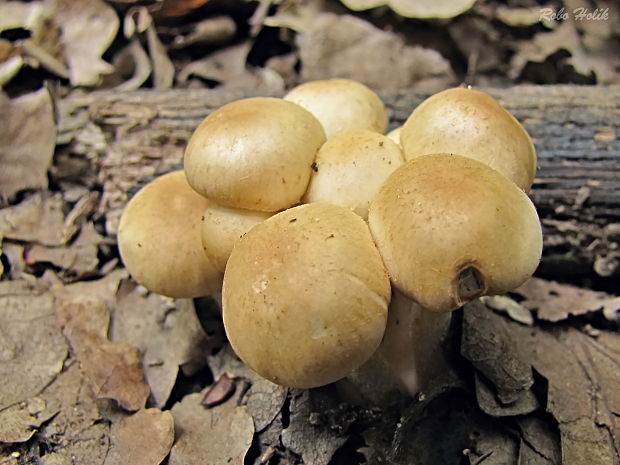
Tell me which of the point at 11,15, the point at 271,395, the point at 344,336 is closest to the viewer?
the point at 344,336

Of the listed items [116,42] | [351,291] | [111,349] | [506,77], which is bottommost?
[111,349]

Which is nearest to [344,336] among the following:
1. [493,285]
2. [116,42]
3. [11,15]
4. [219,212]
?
[493,285]

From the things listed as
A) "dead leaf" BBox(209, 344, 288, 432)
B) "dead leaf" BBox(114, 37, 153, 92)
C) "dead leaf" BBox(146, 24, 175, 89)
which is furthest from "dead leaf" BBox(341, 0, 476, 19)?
"dead leaf" BBox(209, 344, 288, 432)

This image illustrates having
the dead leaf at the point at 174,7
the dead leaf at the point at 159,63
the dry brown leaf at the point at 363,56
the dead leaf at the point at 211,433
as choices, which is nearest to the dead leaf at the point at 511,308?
the dead leaf at the point at 211,433

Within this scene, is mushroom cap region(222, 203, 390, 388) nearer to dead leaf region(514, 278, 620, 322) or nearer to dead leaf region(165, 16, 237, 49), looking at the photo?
dead leaf region(514, 278, 620, 322)

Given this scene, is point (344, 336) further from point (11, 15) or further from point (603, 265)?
point (11, 15)

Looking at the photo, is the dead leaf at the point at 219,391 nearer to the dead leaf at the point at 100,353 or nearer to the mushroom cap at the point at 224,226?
the dead leaf at the point at 100,353
